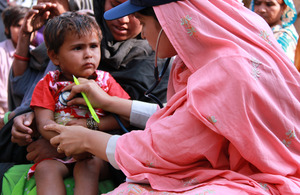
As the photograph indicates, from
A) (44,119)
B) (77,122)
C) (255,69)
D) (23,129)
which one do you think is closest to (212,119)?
(255,69)

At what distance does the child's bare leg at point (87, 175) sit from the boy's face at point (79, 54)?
0.55 metres

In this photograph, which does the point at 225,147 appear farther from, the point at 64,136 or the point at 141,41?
the point at 141,41

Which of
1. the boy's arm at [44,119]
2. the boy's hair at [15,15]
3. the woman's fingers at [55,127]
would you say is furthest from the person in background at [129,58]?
the boy's hair at [15,15]

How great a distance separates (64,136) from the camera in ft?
5.94

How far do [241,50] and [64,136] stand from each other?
96 centimetres

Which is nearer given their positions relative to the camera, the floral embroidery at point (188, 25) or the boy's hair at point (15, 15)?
the floral embroidery at point (188, 25)

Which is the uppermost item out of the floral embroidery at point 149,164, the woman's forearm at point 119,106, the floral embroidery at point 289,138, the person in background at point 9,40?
the floral embroidery at point 289,138

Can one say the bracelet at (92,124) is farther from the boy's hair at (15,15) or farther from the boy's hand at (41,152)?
the boy's hair at (15,15)

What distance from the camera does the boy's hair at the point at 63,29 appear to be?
214 centimetres

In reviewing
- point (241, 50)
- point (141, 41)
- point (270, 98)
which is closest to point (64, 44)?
point (141, 41)

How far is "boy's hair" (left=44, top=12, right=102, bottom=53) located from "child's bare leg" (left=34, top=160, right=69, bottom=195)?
698 millimetres

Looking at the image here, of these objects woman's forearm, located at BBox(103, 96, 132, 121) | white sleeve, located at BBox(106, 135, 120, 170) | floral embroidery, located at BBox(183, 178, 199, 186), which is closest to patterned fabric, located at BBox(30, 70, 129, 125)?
woman's forearm, located at BBox(103, 96, 132, 121)

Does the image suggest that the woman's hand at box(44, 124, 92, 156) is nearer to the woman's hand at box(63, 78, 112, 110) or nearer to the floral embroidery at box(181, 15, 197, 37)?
the woman's hand at box(63, 78, 112, 110)

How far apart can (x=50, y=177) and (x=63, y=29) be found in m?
0.87
